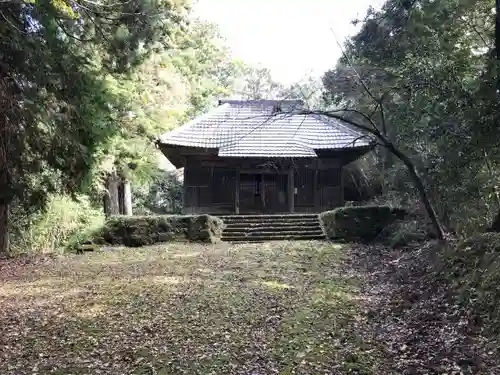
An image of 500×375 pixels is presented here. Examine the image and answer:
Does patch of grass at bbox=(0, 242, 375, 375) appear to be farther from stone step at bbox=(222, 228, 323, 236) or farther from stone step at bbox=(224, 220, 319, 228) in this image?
stone step at bbox=(224, 220, 319, 228)

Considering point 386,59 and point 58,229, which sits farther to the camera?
point 58,229

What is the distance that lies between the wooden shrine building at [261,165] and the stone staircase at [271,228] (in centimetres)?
272

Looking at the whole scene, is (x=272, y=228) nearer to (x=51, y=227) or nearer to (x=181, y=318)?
(x=51, y=227)

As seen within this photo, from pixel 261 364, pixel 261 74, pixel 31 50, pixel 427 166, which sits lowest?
pixel 261 364

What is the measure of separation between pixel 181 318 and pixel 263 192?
12.9 m

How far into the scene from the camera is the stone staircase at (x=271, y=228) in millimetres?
14039

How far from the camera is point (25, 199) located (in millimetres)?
10016

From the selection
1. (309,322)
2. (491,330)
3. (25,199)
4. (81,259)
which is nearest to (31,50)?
(25,199)

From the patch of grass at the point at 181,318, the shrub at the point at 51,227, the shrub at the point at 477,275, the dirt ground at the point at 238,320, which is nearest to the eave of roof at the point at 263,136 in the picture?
the shrub at the point at 51,227

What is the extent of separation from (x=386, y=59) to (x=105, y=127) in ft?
22.6

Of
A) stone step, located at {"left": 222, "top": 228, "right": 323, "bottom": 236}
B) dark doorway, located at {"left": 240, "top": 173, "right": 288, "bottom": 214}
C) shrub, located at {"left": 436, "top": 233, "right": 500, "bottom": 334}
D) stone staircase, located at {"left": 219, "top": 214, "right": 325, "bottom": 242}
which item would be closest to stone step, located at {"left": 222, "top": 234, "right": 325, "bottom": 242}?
stone staircase, located at {"left": 219, "top": 214, "right": 325, "bottom": 242}

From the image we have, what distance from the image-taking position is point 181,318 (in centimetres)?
605

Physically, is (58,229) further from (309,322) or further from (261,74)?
(261,74)

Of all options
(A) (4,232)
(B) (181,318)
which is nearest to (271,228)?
(A) (4,232)
